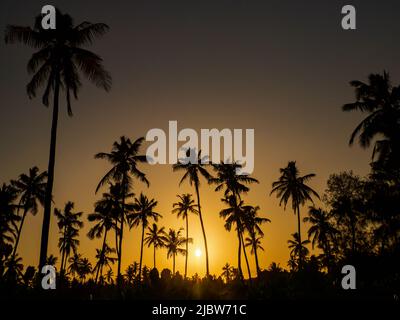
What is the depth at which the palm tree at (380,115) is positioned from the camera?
24.9 m

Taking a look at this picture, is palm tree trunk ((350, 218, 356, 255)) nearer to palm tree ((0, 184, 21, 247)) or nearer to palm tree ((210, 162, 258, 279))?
palm tree ((210, 162, 258, 279))

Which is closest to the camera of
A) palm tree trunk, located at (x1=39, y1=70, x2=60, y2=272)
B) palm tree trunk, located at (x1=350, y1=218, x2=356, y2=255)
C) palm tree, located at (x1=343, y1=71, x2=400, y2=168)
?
palm tree trunk, located at (x1=39, y1=70, x2=60, y2=272)

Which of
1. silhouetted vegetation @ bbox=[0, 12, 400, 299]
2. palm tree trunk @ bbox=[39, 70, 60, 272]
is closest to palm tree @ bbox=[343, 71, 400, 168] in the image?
silhouetted vegetation @ bbox=[0, 12, 400, 299]

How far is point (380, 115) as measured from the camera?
2542 centimetres

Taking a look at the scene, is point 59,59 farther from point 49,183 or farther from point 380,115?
point 380,115

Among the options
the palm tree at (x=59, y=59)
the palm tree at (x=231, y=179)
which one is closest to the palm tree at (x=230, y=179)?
the palm tree at (x=231, y=179)

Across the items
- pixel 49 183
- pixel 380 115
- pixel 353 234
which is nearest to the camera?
pixel 49 183

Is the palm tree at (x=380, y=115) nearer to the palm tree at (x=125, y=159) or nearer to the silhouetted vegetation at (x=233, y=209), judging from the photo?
the silhouetted vegetation at (x=233, y=209)

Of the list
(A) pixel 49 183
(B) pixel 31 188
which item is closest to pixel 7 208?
(B) pixel 31 188

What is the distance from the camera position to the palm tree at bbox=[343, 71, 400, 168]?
24938mm

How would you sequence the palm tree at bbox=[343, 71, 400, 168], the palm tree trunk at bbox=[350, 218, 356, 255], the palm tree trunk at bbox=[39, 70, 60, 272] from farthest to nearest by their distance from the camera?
the palm tree trunk at bbox=[350, 218, 356, 255] < the palm tree at bbox=[343, 71, 400, 168] < the palm tree trunk at bbox=[39, 70, 60, 272]
